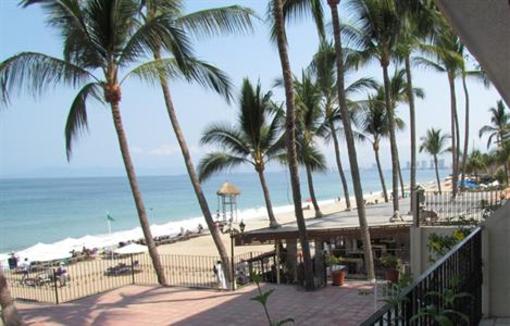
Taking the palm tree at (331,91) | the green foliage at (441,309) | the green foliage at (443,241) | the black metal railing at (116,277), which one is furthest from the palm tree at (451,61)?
the green foliage at (441,309)

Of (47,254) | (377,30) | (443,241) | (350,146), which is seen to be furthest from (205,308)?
(47,254)

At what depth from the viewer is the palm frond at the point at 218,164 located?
18719 millimetres

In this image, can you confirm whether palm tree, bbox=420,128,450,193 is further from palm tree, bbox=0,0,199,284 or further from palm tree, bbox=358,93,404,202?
palm tree, bbox=0,0,199,284

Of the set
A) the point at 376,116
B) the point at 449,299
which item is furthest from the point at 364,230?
the point at 376,116

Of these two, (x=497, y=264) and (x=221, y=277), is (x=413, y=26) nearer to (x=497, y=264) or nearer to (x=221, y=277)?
(x=221, y=277)

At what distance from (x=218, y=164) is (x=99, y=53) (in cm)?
764

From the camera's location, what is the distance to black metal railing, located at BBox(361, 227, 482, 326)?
2.63m

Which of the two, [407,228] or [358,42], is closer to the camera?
[407,228]

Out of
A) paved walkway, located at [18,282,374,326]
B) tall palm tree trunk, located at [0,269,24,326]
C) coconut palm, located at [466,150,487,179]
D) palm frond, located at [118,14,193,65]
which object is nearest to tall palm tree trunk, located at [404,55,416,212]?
paved walkway, located at [18,282,374,326]

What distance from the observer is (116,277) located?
20.1 m

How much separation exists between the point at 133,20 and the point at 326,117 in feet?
43.8

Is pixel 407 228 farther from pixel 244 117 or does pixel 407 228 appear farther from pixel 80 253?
pixel 80 253

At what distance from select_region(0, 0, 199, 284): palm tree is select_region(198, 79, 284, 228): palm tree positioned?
601 cm

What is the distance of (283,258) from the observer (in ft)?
52.3
